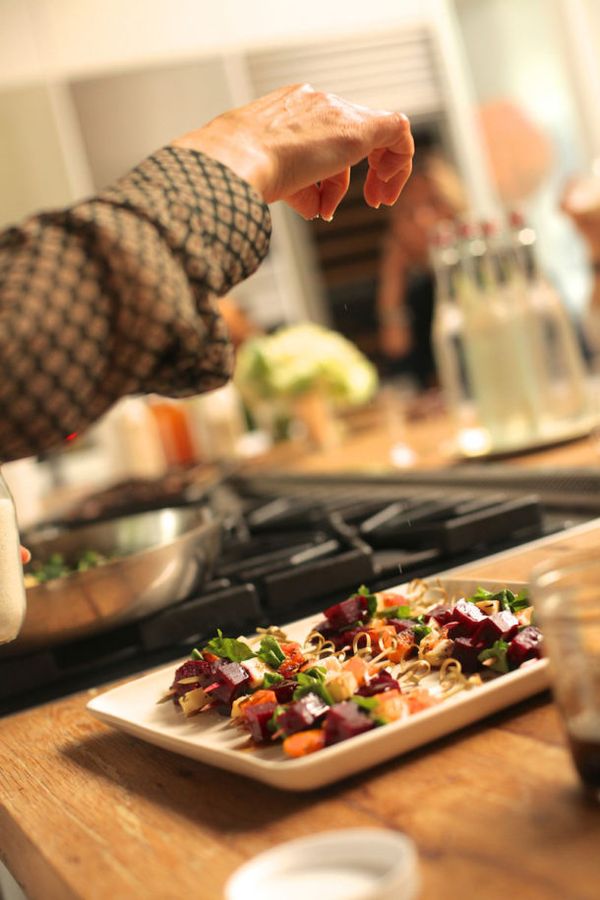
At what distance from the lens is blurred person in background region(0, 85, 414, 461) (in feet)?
2.34

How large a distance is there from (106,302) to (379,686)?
0.99 feet

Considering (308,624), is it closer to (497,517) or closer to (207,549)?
(207,549)

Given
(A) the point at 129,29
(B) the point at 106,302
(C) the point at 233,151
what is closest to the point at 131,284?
(B) the point at 106,302

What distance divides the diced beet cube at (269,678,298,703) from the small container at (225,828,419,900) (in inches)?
9.9

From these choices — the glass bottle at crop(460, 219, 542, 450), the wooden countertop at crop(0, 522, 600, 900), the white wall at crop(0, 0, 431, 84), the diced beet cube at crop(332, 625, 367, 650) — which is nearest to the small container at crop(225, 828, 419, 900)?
the wooden countertop at crop(0, 522, 600, 900)

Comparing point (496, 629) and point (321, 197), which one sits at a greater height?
point (321, 197)

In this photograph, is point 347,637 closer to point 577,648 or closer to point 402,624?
point 402,624

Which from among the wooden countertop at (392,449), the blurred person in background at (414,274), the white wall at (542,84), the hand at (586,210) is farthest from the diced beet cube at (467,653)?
the white wall at (542,84)

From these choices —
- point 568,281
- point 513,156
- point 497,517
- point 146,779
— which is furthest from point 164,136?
point 146,779

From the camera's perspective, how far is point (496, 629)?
799 millimetres

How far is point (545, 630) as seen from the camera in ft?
1.94

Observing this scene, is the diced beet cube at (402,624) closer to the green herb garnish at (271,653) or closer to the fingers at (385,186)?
the green herb garnish at (271,653)

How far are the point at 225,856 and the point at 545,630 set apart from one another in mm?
223

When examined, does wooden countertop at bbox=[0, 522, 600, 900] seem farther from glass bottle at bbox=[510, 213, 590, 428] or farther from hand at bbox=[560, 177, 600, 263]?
hand at bbox=[560, 177, 600, 263]
